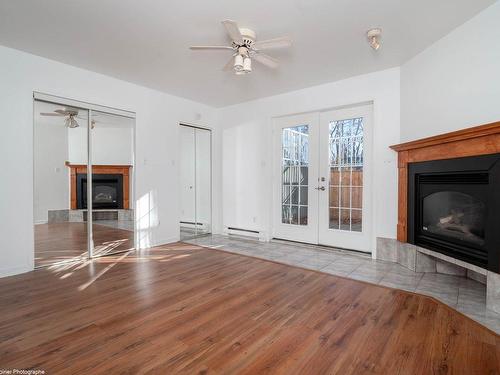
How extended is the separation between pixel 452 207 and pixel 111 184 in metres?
4.76

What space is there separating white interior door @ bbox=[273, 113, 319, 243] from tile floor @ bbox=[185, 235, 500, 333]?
31cm

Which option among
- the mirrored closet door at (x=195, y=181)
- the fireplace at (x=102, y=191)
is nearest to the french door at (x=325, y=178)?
the mirrored closet door at (x=195, y=181)

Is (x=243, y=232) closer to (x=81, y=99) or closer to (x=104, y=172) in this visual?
(x=104, y=172)

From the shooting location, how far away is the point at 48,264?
3.52 meters

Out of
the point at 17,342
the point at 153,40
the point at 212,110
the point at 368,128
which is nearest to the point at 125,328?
the point at 17,342

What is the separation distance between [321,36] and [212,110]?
3.21m

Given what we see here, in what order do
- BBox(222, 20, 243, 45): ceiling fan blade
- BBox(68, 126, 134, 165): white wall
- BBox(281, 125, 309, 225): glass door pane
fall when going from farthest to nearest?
BBox(281, 125, 309, 225): glass door pane
BBox(68, 126, 134, 165): white wall
BBox(222, 20, 243, 45): ceiling fan blade

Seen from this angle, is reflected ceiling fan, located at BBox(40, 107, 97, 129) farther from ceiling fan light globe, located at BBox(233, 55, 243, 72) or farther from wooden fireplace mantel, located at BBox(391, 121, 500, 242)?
wooden fireplace mantel, located at BBox(391, 121, 500, 242)

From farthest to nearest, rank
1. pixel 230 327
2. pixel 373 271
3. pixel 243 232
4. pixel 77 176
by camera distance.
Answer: pixel 243 232, pixel 77 176, pixel 373 271, pixel 230 327

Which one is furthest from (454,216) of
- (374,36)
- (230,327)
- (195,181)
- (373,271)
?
(195,181)

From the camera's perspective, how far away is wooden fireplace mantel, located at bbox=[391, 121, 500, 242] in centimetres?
228

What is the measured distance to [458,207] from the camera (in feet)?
9.19

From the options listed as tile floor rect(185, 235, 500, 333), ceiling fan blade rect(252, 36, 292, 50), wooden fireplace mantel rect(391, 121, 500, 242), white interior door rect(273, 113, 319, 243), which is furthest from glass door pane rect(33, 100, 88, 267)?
wooden fireplace mantel rect(391, 121, 500, 242)

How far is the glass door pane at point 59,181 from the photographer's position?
352 cm
